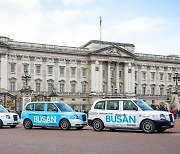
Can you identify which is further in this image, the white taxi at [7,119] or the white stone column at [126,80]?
the white stone column at [126,80]

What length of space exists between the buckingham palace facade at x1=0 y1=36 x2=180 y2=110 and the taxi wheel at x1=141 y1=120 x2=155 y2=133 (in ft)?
164

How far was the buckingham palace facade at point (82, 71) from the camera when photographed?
Answer: 7262 centimetres

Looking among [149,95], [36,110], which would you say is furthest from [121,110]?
[149,95]

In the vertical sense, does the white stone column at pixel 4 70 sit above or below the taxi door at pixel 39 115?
above

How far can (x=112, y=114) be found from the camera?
71.5 ft

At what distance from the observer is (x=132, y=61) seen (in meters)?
84.6

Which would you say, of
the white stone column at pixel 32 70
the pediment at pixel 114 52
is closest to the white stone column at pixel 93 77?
the pediment at pixel 114 52

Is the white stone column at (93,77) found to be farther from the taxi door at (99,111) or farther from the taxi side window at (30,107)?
the taxi door at (99,111)

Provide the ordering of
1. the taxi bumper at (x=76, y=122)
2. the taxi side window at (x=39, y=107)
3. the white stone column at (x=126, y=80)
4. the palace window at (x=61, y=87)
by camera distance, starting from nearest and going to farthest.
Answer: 1. the taxi bumper at (x=76, y=122)
2. the taxi side window at (x=39, y=107)
3. the palace window at (x=61, y=87)
4. the white stone column at (x=126, y=80)

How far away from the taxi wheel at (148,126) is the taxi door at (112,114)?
1618mm

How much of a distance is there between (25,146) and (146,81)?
248ft

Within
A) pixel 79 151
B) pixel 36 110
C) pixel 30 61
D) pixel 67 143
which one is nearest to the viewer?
pixel 79 151

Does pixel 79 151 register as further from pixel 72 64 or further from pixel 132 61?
pixel 132 61

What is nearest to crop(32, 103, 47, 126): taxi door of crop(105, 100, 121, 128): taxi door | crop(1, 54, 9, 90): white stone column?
crop(105, 100, 121, 128): taxi door
